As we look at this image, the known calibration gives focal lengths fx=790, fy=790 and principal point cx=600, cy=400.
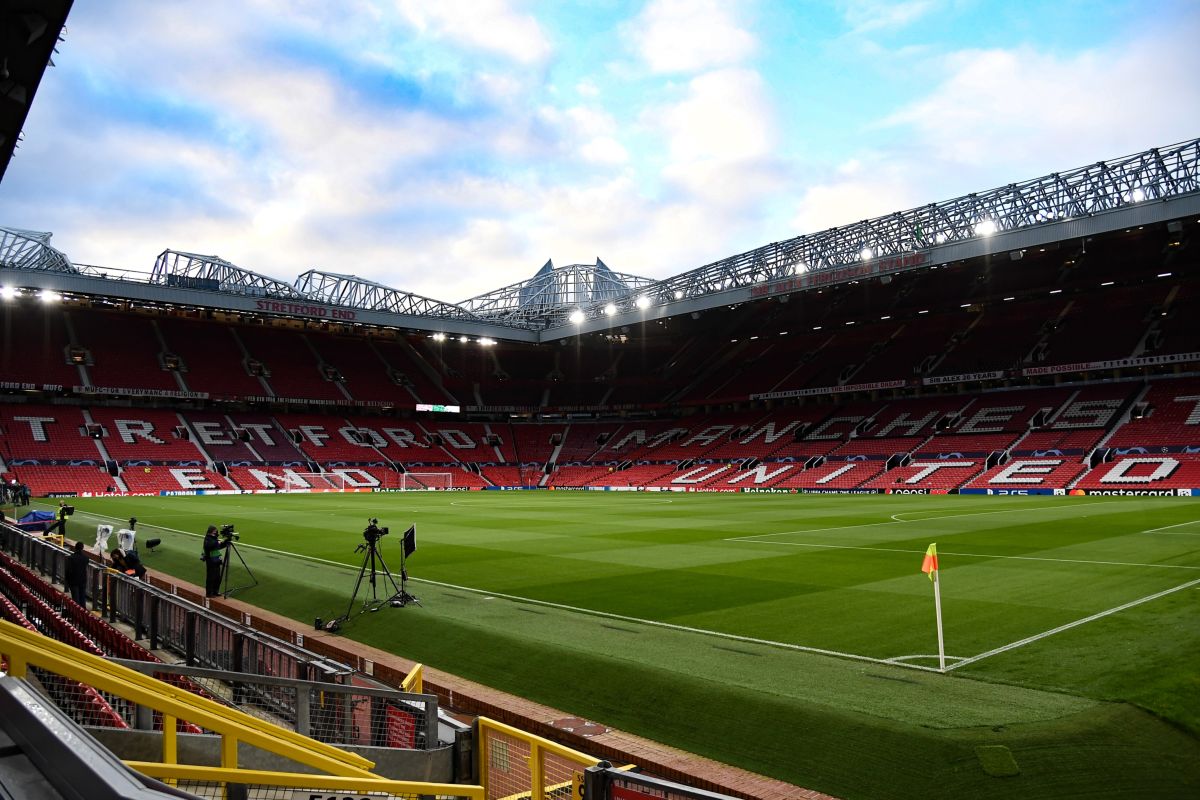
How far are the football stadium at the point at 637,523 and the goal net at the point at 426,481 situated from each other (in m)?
0.35

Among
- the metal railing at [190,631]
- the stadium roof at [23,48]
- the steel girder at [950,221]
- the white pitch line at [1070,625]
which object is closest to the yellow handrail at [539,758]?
the metal railing at [190,631]

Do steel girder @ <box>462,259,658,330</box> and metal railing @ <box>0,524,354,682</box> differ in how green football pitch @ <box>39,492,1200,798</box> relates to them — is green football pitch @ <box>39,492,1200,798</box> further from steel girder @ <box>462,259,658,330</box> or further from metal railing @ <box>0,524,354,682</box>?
steel girder @ <box>462,259,658,330</box>

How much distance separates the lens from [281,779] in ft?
13.5

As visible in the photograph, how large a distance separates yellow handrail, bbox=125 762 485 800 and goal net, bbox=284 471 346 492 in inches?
2228

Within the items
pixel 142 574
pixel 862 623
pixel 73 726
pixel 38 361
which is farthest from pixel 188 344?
pixel 73 726

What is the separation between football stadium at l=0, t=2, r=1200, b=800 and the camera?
6.85 m

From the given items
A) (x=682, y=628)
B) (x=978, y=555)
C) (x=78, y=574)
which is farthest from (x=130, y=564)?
(x=978, y=555)

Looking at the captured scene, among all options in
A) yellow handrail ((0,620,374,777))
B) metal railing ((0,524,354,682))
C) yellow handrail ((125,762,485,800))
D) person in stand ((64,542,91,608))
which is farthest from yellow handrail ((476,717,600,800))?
person in stand ((64,542,91,608))

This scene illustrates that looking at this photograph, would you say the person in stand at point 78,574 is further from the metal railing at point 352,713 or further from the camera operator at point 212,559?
the metal railing at point 352,713

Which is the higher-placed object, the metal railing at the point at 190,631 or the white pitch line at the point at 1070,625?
the metal railing at the point at 190,631

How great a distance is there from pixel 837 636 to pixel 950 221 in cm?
3729

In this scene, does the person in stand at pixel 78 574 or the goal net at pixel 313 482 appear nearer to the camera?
the person in stand at pixel 78 574

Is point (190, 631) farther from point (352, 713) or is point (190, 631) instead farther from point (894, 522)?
point (894, 522)

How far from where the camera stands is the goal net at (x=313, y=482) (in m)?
58.4
